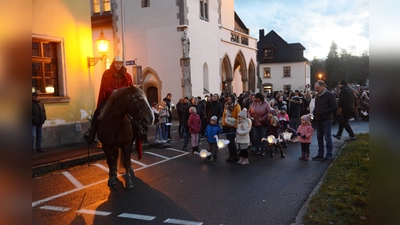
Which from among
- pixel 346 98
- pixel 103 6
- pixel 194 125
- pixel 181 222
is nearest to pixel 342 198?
pixel 181 222

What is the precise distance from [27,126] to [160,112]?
13.0 m

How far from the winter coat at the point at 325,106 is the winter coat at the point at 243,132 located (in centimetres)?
203

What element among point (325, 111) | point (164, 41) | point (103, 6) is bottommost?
point (325, 111)

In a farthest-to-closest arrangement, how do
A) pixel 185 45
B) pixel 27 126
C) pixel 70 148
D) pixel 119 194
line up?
pixel 185 45 → pixel 70 148 → pixel 119 194 → pixel 27 126

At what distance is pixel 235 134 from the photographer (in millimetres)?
10195

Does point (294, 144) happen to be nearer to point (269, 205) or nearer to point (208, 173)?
point (208, 173)

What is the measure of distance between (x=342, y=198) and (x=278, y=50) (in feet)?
171

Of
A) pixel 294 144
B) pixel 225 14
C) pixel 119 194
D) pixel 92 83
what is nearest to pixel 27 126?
pixel 119 194

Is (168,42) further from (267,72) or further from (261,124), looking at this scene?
(267,72)

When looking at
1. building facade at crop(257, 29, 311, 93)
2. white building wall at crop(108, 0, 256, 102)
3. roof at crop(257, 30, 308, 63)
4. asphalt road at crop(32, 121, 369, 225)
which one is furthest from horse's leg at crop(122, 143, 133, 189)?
roof at crop(257, 30, 308, 63)

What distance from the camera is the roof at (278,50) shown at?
54.5 m

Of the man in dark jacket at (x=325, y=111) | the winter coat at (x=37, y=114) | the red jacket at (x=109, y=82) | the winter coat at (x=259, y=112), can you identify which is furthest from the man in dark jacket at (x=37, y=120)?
the man in dark jacket at (x=325, y=111)

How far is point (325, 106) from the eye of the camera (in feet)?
32.1

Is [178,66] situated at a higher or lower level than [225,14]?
lower
